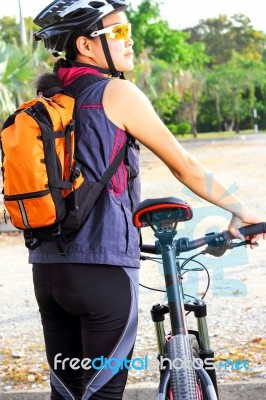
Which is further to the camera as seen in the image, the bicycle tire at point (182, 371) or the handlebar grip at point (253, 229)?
the handlebar grip at point (253, 229)

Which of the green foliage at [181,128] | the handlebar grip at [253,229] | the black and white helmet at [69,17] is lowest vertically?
Answer: the green foliage at [181,128]

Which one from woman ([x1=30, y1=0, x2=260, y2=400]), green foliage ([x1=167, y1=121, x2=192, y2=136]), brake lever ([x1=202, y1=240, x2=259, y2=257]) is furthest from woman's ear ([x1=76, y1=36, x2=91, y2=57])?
green foliage ([x1=167, y1=121, x2=192, y2=136])

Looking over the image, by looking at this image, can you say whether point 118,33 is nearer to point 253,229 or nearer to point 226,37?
point 253,229

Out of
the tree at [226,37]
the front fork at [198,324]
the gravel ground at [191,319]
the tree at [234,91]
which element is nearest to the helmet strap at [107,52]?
the gravel ground at [191,319]

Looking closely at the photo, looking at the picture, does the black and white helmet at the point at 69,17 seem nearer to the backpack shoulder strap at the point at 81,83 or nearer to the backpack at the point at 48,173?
the backpack shoulder strap at the point at 81,83

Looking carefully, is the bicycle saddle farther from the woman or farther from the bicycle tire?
the bicycle tire

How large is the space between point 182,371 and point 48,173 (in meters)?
0.72

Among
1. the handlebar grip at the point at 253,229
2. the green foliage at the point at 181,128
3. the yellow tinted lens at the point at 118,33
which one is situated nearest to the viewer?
the handlebar grip at the point at 253,229

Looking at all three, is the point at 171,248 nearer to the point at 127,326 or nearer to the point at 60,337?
the point at 127,326

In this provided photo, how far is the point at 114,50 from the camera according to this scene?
8.23 feet

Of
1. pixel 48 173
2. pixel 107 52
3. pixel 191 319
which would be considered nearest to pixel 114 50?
pixel 107 52

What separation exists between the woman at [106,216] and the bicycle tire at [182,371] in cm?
17

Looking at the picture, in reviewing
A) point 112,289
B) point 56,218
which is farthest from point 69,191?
point 112,289

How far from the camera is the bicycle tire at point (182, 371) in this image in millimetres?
2248
